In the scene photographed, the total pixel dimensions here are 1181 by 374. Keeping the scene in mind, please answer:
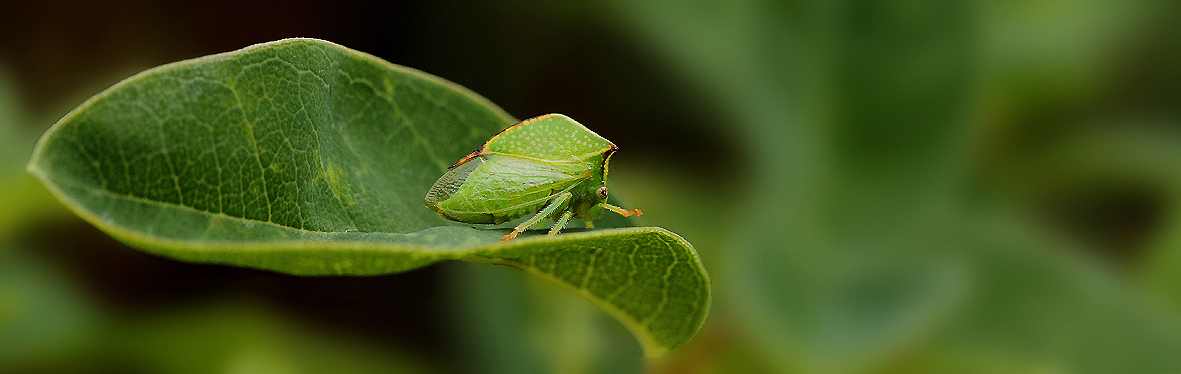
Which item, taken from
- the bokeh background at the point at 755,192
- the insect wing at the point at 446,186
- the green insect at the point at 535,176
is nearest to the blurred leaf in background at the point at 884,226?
the bokeh background at the point at 755,192

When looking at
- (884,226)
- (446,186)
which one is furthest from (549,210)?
(884,226)

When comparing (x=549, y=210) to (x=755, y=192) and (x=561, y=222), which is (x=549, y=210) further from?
(x=755, y=192)

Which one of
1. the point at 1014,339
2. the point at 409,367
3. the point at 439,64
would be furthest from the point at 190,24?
the point at 1014,339

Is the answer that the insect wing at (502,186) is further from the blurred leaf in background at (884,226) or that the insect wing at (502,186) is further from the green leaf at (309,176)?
the blurred leaf in background at (884,226)

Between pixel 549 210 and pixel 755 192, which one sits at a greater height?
pixel 549 210

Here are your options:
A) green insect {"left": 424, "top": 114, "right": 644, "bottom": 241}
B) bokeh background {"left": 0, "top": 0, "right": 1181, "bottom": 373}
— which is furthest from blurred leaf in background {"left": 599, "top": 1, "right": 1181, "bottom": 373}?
green insect {"left": 424, "top": 114, "right": 644, "bottom": 241}

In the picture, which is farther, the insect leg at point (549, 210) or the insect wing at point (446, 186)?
the insect leg at point (549, 210)

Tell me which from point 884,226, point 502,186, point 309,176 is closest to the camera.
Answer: point 309,176
